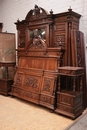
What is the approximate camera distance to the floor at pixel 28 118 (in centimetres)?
248

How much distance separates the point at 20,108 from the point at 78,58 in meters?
1.73

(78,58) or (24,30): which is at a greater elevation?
(24,30)

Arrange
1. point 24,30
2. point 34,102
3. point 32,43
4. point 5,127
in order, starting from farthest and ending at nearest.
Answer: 1. point 24,30
2. point 32,43
3. point 34,102
4. point 5,127

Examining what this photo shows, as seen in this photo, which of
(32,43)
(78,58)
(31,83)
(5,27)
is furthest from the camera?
(5,27)

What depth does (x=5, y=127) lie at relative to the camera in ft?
8.01

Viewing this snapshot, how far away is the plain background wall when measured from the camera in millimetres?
3383

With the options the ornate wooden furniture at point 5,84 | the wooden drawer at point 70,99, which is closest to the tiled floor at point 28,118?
the wooden drawer at point 70,99

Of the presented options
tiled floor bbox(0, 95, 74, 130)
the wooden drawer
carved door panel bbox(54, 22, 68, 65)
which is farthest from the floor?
carved door panel bbox(54, 22, 68, 65)

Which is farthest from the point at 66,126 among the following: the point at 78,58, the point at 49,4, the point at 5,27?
the point at 5,27

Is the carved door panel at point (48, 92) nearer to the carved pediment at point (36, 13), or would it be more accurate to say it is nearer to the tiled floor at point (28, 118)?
the tiled floor at point (28, 118)

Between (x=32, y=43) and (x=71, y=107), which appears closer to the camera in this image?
(x=71, y=107)

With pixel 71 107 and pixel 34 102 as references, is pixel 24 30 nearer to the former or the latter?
pixel 34 102

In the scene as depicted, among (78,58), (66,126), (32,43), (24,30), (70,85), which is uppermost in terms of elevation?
(24,30)

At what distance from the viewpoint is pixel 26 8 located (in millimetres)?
4648
